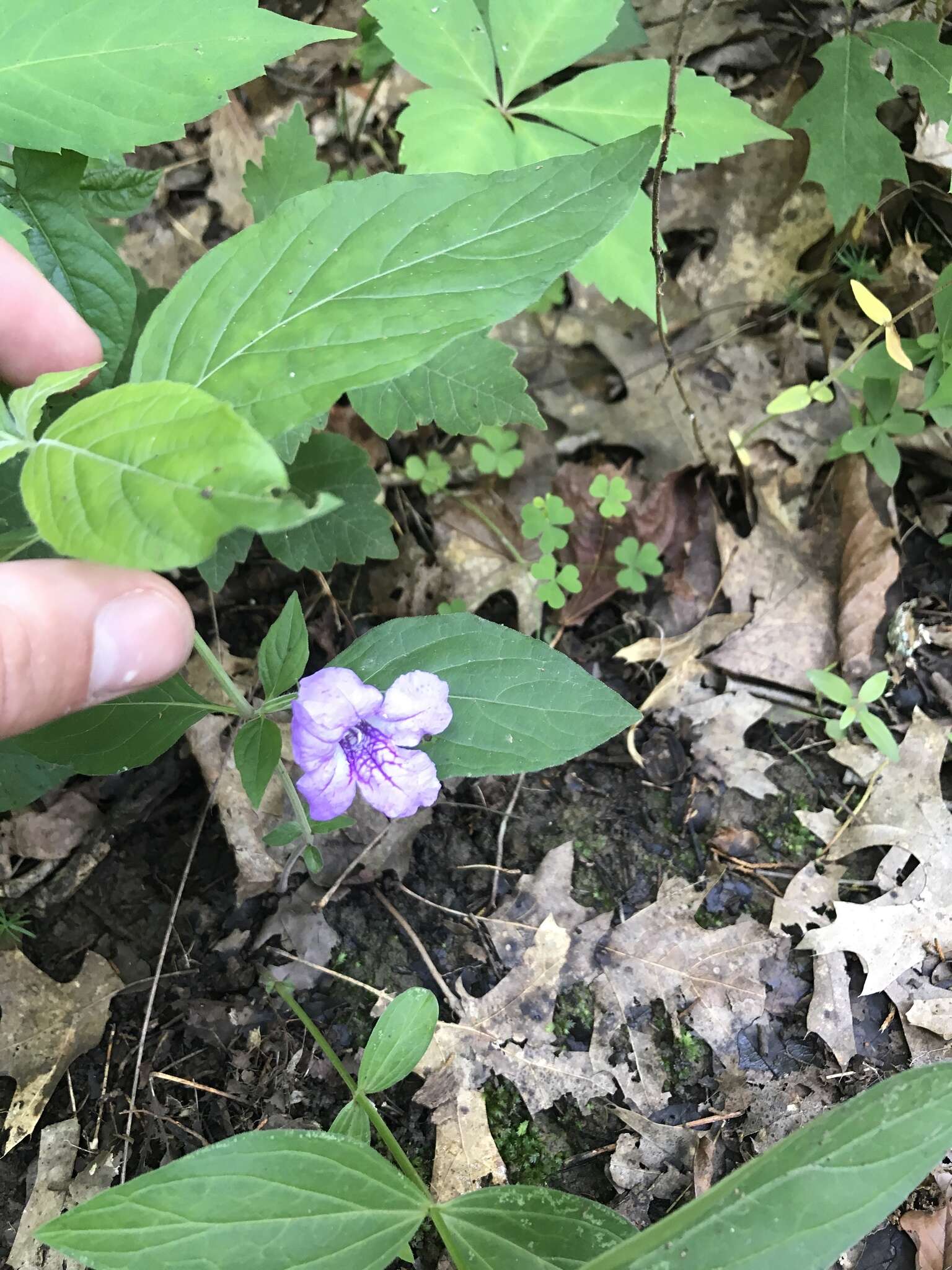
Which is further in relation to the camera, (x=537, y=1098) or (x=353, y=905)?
(x=353, y=905)

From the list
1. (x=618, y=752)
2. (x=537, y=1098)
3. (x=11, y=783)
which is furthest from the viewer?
(x=618, y=752)

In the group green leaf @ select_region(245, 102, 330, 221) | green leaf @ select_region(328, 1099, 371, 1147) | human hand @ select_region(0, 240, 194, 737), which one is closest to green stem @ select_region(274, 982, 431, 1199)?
green leaf @ select_region(328, 1099, 371, 1147)

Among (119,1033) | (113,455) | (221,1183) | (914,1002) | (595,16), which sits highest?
(595,16)

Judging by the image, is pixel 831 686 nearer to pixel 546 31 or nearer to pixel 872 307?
pixel 872 307

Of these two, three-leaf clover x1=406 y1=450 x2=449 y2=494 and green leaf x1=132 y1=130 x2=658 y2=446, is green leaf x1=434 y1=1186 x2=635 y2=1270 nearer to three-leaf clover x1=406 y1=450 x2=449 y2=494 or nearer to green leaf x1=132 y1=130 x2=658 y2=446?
green leaf x1=132 y1=130 x2=658 y2=446

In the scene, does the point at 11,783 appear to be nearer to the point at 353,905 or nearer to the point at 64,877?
the point at 64,877

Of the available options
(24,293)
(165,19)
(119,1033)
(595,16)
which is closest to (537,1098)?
(119,1033)

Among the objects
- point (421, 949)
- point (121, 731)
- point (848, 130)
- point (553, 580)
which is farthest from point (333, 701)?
point (848, 130)
